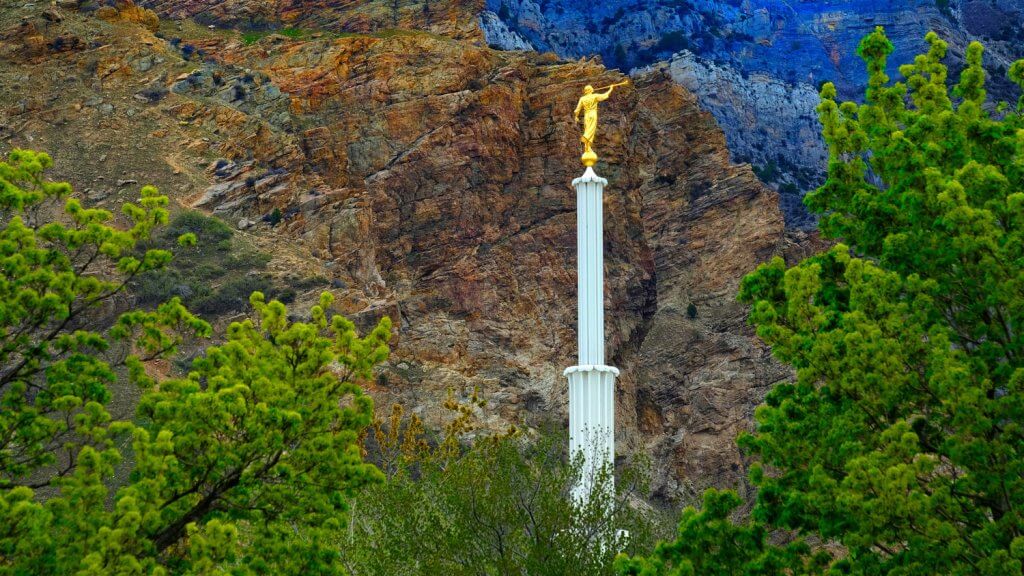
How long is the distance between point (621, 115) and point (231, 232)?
72.8 feet

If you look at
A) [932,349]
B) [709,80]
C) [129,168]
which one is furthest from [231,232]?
[932,349]

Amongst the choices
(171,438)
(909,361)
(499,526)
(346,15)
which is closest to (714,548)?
(909,361)

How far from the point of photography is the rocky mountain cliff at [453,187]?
7538cm

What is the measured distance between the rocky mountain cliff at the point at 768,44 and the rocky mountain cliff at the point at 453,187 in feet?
44.0

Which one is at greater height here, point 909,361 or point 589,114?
point 909,361

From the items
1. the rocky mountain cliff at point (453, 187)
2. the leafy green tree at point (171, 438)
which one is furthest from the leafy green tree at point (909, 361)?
the rocky mountain cliff at point (453, 187)

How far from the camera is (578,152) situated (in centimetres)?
8269

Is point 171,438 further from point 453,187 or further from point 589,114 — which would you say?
point 453,187


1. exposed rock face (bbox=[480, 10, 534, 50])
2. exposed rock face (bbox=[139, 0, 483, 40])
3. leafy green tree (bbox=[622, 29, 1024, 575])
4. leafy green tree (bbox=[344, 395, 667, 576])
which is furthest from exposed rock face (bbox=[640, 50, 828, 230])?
leafy green tree (bbox=[622, 29, 1024, 575])

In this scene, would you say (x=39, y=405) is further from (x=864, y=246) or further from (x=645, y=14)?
(x=645, y=14)

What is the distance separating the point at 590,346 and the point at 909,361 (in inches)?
1030

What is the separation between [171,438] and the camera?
71.5 ft

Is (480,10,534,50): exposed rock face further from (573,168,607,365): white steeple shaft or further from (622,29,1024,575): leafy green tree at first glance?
(622,29,1024,575): leafy green tree

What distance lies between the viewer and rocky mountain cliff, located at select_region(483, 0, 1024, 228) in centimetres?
10350
